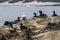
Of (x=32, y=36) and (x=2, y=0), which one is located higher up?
(x=32, y=36)

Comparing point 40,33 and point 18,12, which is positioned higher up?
point 40,33

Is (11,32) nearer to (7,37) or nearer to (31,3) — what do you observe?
(7,37)

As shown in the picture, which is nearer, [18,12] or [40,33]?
[40,33]

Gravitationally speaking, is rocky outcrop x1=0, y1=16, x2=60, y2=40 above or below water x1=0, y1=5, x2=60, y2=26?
above

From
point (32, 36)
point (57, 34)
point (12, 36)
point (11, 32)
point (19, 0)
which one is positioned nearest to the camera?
point (57, 34)

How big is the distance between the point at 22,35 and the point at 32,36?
64.6 inches

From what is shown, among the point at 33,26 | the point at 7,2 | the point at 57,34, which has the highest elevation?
the point at 57,34

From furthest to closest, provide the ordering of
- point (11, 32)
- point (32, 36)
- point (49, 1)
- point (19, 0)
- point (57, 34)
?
point (19, 0), point (49, 1), point (11, 32), point (32, 36), point (57, 34)

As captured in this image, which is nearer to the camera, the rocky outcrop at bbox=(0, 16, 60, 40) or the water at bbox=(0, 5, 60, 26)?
the rocky outcrop at bbox=(0, 16, 60, 40)

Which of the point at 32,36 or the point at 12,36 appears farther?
the point at 12,36

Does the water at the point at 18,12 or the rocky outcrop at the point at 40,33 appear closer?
the rocky outcrop at the point at 40,33

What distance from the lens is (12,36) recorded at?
25391 mm

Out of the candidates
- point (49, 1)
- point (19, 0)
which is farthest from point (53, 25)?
point (19, 0)

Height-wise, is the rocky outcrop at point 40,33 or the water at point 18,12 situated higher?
the rocky outcrop at point 40,33
